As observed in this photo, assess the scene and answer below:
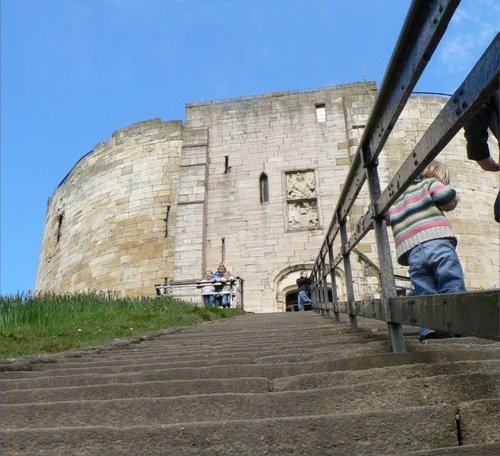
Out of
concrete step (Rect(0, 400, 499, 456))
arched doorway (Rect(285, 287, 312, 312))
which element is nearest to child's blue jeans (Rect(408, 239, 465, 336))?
concrete step (Rect(0, 400, 499, 456))

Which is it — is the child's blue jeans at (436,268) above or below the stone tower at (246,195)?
below

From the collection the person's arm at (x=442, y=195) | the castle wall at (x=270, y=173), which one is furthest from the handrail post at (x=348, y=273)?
the castle wall at (x=270, y=173)

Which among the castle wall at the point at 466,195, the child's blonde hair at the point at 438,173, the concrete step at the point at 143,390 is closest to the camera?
the concrete step at the point at 143,390

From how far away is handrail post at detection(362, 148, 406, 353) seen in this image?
83.0 inches

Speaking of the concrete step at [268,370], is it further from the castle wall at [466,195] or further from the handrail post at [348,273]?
the castle wall at [466,195]

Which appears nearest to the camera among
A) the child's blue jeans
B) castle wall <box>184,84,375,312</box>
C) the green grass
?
the child's blue jeans

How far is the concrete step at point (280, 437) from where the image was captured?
1.21 m

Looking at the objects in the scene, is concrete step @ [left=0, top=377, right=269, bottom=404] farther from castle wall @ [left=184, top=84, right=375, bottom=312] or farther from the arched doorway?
the arched doorway

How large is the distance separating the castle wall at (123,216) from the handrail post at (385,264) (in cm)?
1142

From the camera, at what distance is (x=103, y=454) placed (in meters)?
1.27

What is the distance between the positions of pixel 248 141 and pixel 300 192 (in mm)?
2379

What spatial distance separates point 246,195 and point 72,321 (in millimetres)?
9085

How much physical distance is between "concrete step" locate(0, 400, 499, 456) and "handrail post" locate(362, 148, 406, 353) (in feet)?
2.82

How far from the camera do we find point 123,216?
1443 centimetres
